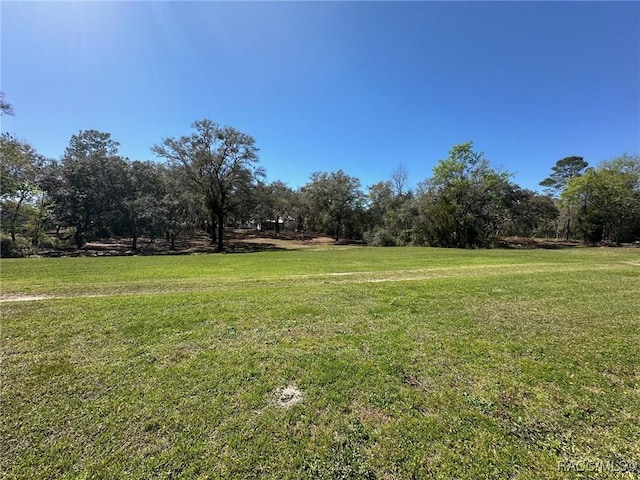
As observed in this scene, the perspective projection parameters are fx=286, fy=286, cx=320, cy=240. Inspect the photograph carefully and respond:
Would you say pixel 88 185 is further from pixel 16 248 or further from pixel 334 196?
pixel 334 196

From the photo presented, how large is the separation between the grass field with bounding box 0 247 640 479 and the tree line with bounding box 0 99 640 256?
21.0 metres

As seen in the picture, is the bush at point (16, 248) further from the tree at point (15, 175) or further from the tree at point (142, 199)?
the tree at point (142, 199)

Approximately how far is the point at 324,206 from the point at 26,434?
127 ft

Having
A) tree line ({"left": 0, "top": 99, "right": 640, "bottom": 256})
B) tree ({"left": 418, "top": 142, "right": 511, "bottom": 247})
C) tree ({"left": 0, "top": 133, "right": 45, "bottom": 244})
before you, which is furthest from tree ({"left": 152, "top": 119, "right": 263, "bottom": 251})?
tree ({"left": 418, "top": 142, "right": 511, "bottom": 247})

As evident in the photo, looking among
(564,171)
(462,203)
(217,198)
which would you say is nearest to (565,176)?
(564,171)

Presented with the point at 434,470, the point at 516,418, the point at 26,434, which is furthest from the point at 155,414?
the point at 516,418

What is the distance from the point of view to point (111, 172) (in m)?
25.0

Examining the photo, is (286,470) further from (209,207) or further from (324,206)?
(324,206)

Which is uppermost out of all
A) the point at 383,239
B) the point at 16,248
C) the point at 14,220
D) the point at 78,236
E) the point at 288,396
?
the point at 14,220

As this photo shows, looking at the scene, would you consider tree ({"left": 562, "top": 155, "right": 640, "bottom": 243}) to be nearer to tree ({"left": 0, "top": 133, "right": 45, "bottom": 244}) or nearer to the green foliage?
the green foliage

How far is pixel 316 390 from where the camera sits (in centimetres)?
277

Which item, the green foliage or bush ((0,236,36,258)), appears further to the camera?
the green foliage

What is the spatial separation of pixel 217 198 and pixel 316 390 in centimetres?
2733

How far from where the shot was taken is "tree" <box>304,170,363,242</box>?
3916 centimetres
